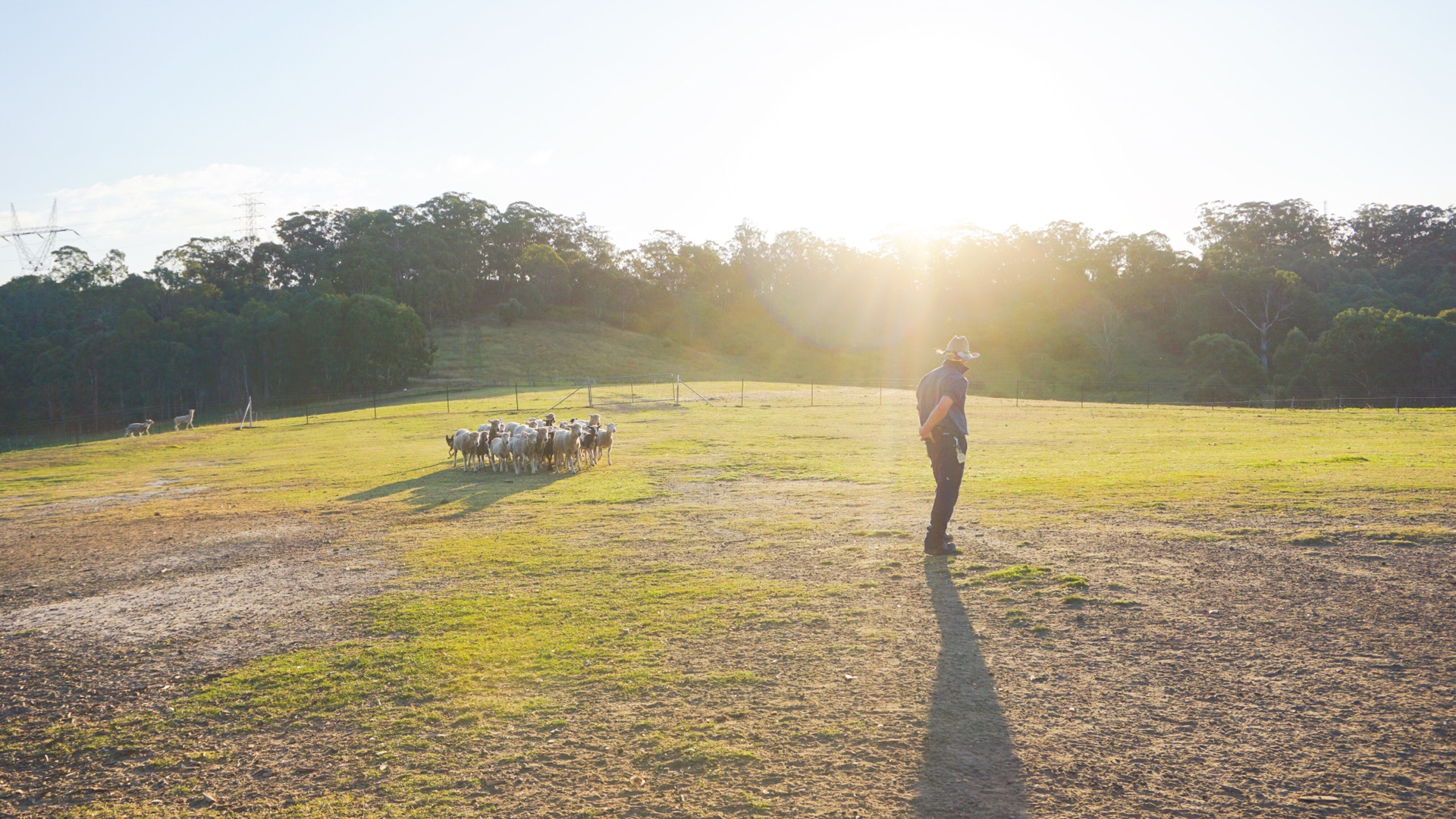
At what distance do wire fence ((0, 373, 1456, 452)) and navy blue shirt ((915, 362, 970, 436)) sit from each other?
115 ft

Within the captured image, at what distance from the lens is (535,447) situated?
20859 millimetres

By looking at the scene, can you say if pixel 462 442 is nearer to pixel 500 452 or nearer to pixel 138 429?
pixel 500 452

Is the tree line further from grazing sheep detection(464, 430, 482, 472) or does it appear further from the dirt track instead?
the dirt track

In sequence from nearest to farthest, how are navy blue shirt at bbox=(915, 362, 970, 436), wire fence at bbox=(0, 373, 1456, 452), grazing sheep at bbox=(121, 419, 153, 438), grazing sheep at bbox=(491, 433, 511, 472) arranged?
navy blue shirt at bbox=(915, 362, 970, 436), grazing sheep at bbox=(491, 433, 511, 472), grazing sheep at bbox=(121, 419, 153, 438), wire fence at bbox=(0, 373, 1456, 452)

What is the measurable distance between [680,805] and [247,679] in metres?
4.13

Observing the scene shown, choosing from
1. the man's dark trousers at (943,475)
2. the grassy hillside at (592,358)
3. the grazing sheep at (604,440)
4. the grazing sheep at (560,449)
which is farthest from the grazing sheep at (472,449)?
the grassy hillside at (592,358)

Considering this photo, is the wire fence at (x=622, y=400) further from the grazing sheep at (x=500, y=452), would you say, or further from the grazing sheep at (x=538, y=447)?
the grazing sheep at (x=538, y=447)

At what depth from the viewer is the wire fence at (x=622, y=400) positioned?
48156 mm

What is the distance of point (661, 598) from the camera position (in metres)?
A: 8.66

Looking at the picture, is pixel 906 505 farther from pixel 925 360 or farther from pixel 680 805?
pixel 925 360

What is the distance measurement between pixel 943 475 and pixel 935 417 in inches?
28.6

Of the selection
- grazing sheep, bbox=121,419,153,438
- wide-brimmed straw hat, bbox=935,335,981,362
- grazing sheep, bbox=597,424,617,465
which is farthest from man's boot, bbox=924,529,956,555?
grazing sheep, bbox=121,419,153,438

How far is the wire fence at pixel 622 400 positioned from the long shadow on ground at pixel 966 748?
38.1 metres

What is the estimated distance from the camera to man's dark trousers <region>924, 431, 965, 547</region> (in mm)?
9617
